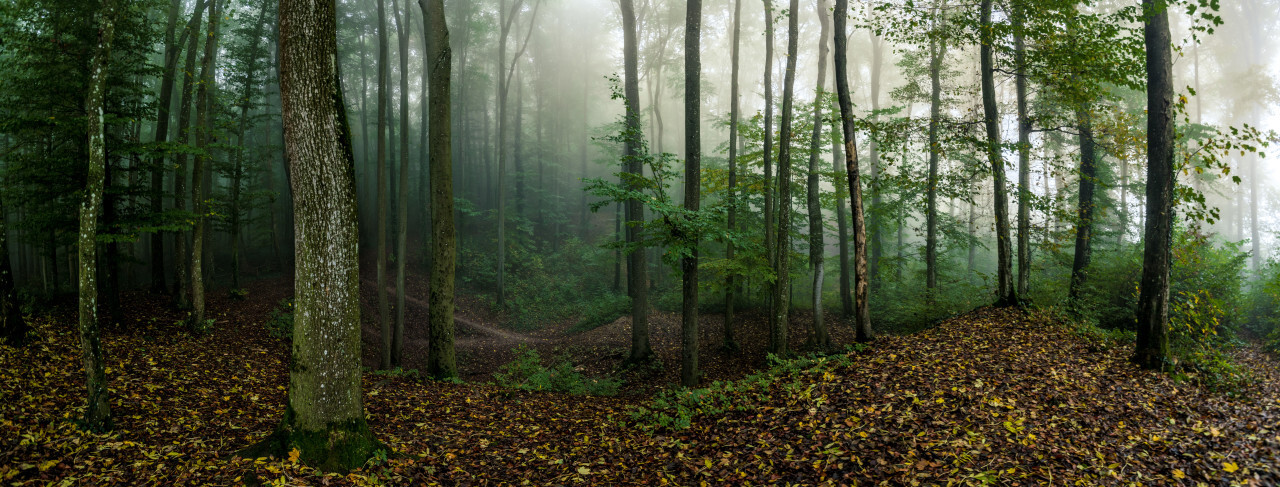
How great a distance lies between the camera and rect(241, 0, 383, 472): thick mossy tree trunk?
4473 mm

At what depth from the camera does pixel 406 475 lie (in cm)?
496

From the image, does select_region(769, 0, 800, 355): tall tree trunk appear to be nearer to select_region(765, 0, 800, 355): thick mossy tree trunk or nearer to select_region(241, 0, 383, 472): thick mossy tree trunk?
select_region(765, 0, 800, 355): thick mossy tree trunk

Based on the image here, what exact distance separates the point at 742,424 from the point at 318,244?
5.06 metres

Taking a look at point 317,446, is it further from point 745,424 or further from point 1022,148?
point 1022,148

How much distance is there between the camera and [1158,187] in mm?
6691

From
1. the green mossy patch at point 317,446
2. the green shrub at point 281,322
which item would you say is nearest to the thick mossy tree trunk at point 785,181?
the green mossy patch at point 317,446

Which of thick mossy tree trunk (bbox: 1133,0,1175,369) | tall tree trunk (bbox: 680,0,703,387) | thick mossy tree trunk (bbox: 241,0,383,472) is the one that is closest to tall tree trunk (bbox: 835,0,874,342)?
tall tree trunk (bbox: 680,0,703,387)

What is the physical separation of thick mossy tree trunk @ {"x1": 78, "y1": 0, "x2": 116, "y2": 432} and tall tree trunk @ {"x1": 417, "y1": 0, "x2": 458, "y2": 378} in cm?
384

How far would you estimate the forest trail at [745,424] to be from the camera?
443 centimetres

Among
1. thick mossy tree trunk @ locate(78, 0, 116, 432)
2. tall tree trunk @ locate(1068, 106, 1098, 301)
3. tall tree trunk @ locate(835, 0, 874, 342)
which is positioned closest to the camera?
thick mossy tree trunk @ locate(78, 0, 116, 432)

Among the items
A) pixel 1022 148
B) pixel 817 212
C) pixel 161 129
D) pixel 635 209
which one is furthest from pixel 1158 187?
pixel 161 129

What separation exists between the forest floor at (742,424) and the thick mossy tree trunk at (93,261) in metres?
0.30

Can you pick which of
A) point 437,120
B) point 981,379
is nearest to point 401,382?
point 437,120

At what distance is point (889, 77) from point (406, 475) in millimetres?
26945
